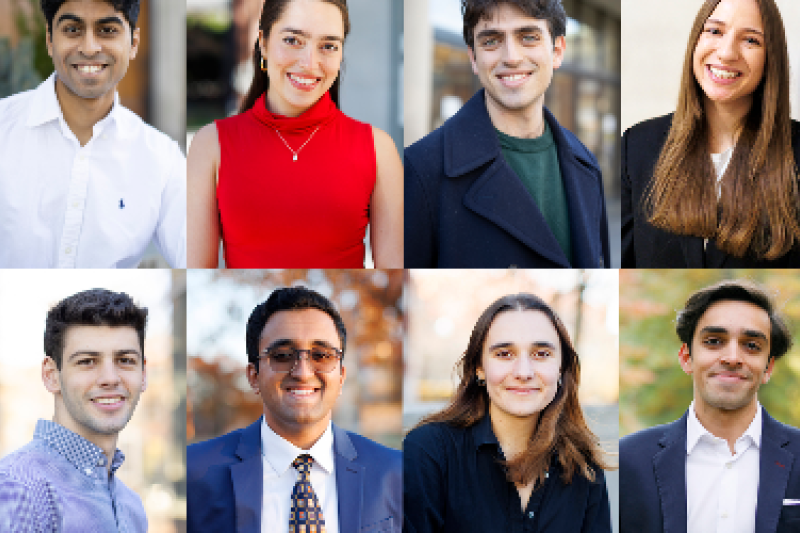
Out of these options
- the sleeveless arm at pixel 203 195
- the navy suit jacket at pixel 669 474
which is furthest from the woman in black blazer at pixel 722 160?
the sleeveless arm at pixel 203 195

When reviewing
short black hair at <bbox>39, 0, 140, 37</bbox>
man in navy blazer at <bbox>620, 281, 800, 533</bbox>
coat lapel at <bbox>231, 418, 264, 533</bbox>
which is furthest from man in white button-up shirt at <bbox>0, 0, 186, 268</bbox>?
man in navy blazer at <bbox>620, 281, 800, 533</bbox>

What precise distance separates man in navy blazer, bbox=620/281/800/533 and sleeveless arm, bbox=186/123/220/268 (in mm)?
1623

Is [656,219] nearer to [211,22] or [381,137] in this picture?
[381,137]

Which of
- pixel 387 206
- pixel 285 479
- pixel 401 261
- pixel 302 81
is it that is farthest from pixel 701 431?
pixel 302 81

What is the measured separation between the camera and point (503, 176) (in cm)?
269

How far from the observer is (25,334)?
268cm

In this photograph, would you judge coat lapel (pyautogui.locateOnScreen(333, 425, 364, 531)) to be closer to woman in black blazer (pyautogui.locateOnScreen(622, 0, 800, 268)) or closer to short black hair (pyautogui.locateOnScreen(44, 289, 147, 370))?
short black hair (pyautogui.locateOnScreen(44, 289, 147, 370))

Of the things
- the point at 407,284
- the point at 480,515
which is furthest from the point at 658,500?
the point at 407,284

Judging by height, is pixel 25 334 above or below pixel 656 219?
below

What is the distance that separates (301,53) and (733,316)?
69.4 inches

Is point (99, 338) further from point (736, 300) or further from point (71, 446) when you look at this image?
point (736, 300)

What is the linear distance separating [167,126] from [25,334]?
0.86m

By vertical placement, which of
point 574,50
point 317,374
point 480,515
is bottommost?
point 480,515

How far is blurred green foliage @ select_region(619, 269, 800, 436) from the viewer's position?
278cm
